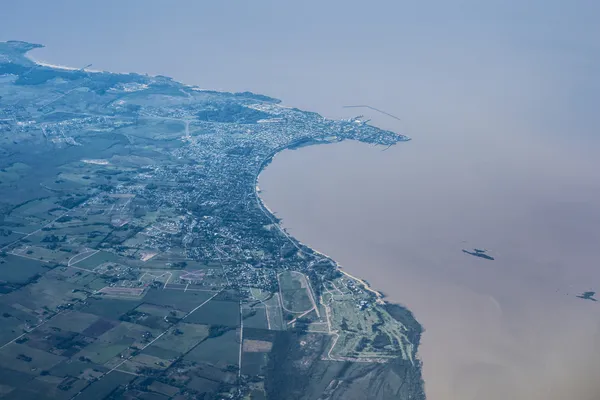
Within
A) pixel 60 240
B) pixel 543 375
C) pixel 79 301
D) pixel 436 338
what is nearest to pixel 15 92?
pixel 60 240

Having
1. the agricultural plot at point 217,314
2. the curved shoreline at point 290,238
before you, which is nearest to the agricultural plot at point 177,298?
the agricultural plot at point 217,314

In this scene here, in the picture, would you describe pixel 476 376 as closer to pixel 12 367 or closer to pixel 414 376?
pixel 414 376

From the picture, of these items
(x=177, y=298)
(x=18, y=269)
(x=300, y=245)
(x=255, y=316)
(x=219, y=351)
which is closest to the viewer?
(x=219, y=351)

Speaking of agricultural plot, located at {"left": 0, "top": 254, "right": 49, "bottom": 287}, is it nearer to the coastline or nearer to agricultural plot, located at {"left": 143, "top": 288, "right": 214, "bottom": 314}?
agricultural plot, located at {"left": 143, "top": 288, "right": 214, "bottom": 314}

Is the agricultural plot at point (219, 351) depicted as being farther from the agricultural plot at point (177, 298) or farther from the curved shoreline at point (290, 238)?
the curved shoreline at point (290, 238)

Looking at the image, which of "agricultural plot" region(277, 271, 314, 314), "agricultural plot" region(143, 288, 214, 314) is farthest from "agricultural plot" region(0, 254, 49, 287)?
"agricultural plot" region(277, 271, 314, 314)

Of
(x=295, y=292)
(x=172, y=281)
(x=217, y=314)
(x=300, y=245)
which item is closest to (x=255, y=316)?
(x=217, y=314)

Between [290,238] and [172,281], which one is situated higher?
[290,238]

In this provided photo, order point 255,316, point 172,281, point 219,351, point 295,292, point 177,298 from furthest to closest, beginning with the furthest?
point 172,281 < point 295,292 < point 177,298 < point 255,316 < point 219,351

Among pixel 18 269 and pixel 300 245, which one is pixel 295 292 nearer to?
pixel 300 245
